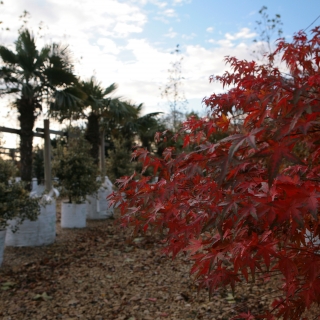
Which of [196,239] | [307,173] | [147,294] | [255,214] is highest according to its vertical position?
[307,173]

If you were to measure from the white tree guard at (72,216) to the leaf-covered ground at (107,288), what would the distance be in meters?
1.42

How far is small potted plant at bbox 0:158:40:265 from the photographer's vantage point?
4.66 meters

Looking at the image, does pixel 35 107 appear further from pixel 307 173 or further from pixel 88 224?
pixel 307 173

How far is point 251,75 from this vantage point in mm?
2775

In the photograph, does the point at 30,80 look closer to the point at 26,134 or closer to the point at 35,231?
the point at 26,134

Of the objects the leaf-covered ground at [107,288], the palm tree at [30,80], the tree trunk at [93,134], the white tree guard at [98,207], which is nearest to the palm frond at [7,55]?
the palm tree at [30,80]

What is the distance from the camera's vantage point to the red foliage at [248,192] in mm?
1102

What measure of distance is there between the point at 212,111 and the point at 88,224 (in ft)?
20.2

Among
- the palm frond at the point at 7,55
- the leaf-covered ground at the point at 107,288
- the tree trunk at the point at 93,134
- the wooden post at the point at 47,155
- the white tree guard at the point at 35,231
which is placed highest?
the palm frond at the point at 7,55

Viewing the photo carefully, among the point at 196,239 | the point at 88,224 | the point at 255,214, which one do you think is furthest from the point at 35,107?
the point at 255,214

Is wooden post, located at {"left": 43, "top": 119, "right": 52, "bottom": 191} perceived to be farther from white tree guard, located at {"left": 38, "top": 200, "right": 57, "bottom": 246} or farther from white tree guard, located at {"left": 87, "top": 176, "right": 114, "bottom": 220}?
white tree guard, located at {"left": 87, "top": 176, "right": 114, "bottom": 220}

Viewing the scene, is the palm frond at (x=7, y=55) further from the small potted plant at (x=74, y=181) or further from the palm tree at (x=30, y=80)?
the small potted plant at (x=74, y=181)

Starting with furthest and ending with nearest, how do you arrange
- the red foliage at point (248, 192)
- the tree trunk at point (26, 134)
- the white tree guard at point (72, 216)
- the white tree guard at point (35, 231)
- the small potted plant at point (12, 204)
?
the white tree guard at point (72, 216)
the tree trunk at point (26, 134)
the white tree guard at point (35, 231)
the small potted plant at point (12, 204)
the red foliage at point (248, 192)

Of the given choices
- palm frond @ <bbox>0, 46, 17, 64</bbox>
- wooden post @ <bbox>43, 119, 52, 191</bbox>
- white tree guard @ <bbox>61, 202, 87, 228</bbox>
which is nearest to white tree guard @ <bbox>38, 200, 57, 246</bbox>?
Answer: wooden post @ <bbox>43, 119, 52, 191</bbox>
